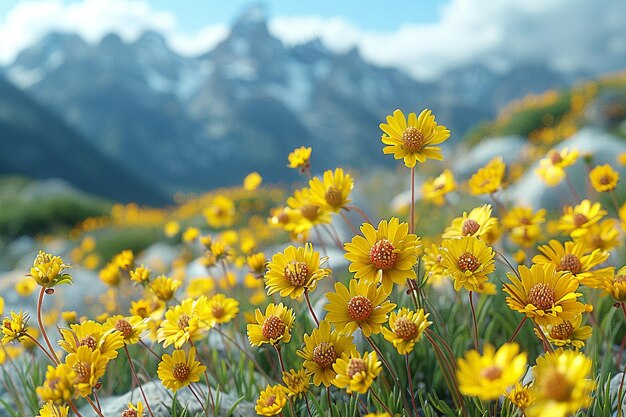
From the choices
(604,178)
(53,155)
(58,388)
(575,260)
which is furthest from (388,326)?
(53,155)

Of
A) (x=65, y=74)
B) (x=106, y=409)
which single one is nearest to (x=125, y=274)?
(x=106, y=409)

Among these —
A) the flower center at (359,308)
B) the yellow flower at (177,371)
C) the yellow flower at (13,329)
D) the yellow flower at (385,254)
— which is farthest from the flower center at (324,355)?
the yellow flower at (13,329)

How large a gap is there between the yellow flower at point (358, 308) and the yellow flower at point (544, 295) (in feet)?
1.08

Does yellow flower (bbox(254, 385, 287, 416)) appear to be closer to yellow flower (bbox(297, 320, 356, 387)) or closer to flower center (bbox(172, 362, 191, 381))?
yellow flower (bbox(297, 320, 356, 387))

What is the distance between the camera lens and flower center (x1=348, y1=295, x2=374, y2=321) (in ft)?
4.22

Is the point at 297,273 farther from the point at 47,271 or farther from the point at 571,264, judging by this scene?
the point at 571,264

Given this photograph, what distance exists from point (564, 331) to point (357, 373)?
0.65 m

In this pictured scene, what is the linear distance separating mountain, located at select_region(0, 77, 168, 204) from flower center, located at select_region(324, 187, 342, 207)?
8661cm

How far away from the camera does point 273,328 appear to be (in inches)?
53.4

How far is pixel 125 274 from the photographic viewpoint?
3.07 metres

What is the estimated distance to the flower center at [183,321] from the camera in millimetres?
1521

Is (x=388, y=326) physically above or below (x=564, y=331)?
Answer: above

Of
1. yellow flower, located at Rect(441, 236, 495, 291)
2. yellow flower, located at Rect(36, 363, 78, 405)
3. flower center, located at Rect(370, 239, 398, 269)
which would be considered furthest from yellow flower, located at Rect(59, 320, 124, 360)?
yellow flower, located at Rect(441, 236, 495, 291)

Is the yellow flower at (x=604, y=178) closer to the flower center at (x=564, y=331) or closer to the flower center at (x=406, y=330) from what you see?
the flower center at (x=564, y=331)
